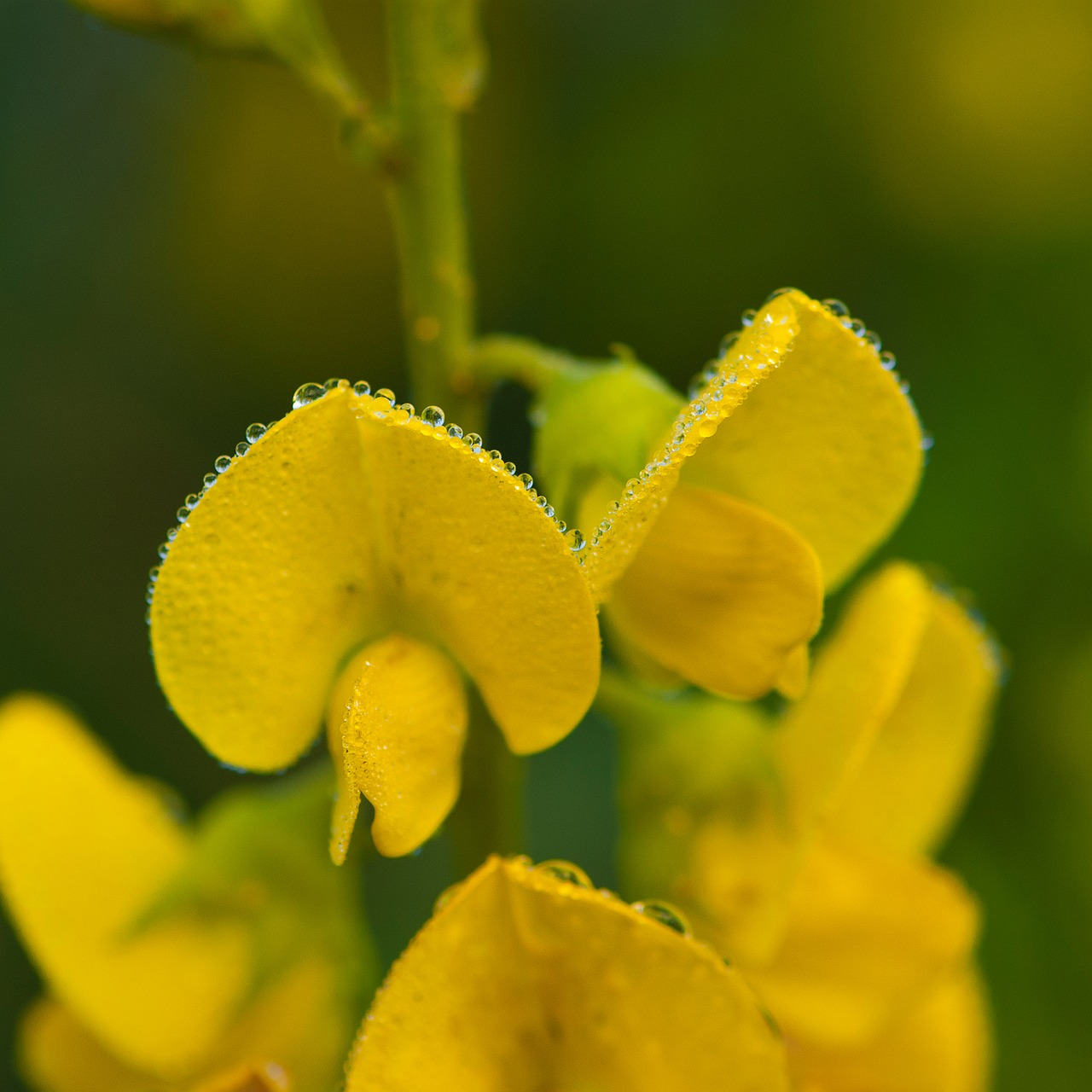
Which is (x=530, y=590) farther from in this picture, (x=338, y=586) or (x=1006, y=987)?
(x=1006, y=987)

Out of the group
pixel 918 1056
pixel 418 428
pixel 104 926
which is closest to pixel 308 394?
pixel 418 428

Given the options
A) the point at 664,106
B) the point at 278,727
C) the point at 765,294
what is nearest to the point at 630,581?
the point at 278,727

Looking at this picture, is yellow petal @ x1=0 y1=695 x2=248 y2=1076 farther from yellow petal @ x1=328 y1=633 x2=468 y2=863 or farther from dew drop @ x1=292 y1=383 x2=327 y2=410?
dew drop @ x1=292 y1=383 x2=327 y2=410

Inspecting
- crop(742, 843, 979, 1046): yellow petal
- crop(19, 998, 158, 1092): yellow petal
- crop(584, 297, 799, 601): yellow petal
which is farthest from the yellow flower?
crop(19, 998, 158, 1092): yellow petal

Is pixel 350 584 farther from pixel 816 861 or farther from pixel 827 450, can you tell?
pixel 816 861

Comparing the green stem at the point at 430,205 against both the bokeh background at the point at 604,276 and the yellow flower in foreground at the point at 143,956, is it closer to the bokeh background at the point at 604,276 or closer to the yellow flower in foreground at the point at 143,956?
the yellow flower in foreground at the point at 143,956
